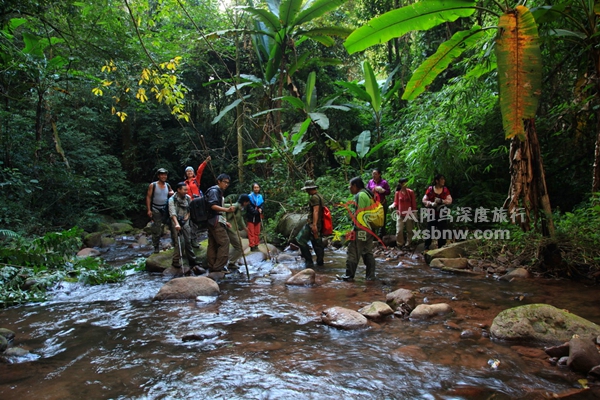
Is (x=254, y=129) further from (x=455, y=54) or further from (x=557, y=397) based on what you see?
(x=557, y=397)

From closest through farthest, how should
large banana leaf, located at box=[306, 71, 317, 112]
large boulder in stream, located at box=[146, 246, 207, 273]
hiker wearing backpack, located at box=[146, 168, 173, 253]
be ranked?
large boulder in stream, located at box=[146, 246, 207, 273]
hiker wearing backpack, located at box=[146, 168, 173, 253]
large banana leaf, located at box=[306, 71, 317, 112]

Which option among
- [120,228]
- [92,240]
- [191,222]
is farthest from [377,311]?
[120,228]

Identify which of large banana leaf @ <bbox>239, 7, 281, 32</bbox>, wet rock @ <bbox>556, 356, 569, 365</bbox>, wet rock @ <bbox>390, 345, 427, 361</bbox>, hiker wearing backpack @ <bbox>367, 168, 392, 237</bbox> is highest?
large banana leaf @ <bbox>239, 7, 281, 32</bbox>

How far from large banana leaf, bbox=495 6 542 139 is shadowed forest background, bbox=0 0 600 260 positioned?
0.28 meters

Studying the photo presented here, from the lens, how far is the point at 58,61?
9203mm

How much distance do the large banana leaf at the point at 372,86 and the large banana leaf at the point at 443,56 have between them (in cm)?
470

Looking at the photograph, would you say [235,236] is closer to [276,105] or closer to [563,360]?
[563,360]

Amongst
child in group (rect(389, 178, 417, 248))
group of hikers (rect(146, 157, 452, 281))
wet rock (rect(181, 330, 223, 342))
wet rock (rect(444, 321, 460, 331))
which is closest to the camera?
wet rock (rect(181, 330, 223, 342))

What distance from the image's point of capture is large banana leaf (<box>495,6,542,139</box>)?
445 centimetres

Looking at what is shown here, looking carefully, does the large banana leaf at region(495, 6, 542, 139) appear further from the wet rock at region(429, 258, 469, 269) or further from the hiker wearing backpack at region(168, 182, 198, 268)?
the hiker wearing backpack at region(168, 182, 198, 268)

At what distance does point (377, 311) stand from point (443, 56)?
393 centimetres

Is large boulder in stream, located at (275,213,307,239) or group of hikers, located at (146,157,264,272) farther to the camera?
large boulder in stream, located at (275,213,307,239)

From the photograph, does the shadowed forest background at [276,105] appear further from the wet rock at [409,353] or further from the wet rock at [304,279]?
the wet rock at [409,353]

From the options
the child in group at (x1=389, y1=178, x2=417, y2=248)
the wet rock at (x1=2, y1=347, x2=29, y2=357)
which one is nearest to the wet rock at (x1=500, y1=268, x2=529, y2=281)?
the child in group at (x1=389, y1=178, x2=417, y2=248)
